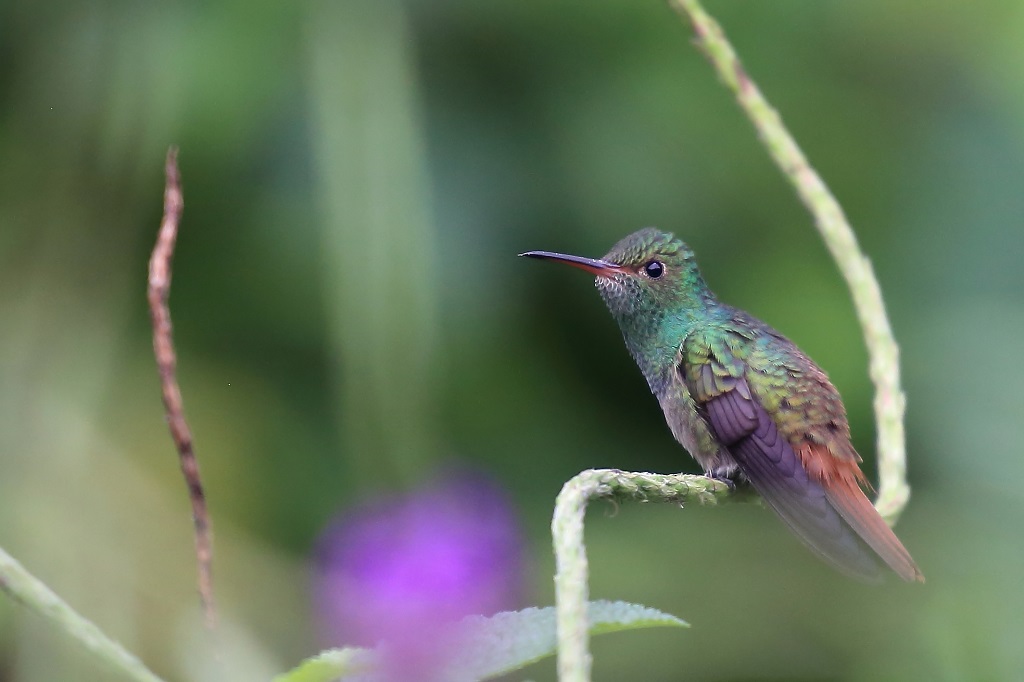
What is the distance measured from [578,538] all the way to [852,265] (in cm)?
100

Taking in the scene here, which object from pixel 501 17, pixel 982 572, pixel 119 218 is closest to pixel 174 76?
pixel 119 218

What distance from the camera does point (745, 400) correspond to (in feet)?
8.13

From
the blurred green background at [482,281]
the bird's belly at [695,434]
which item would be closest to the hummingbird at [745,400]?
the bird's belly at [695,434]

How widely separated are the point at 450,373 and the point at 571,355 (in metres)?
0.41

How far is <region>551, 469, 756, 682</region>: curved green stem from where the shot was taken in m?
0.83

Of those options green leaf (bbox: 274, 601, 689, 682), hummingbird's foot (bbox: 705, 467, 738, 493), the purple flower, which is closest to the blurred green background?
hummingbird's foot (bbox: 705, 467, 738, 493)

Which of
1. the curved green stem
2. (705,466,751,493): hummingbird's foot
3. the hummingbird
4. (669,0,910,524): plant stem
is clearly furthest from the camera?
(705,466,751,493): hummingbird's foot

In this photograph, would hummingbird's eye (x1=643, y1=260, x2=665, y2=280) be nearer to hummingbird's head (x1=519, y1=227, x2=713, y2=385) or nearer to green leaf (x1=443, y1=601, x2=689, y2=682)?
hummingbird's head (x1=519, y1=227, x2=713, y2=385)

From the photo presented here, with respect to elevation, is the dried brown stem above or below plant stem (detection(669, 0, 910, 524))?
below

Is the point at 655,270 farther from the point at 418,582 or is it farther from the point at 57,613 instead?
the point at 57,613

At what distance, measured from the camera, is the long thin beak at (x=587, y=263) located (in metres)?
2.50

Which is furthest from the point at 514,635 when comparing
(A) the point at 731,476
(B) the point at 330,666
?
(A) the point at 731,476

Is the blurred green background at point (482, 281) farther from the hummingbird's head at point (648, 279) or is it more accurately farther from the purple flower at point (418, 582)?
the purple flower at point (418, 582)

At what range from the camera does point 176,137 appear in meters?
3.12
